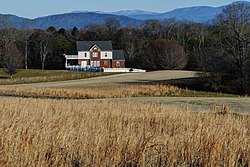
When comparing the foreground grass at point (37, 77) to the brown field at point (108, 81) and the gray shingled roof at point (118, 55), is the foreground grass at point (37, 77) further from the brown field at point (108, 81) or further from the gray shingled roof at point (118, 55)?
the gray shingled roof at point (118, 55)

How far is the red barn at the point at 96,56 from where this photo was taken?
358 ft

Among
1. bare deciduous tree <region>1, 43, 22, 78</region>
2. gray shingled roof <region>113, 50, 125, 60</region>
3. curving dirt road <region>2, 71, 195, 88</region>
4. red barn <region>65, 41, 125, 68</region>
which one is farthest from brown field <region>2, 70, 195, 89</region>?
red barn <region>65, 41, 125, 68</region>

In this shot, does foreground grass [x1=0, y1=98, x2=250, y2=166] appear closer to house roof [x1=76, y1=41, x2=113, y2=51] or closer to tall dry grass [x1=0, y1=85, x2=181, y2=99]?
tall dry grass [x1=0, y1=85, x2=181, y2=99]

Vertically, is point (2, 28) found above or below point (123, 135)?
above

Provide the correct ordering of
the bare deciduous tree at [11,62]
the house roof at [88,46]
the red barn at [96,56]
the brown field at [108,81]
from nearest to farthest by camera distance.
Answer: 1. the brown field at [108,81]
2. the bare deciduous tree at [11,62]
3. the red barn at [96,56]
4. the house roof at [88,46]

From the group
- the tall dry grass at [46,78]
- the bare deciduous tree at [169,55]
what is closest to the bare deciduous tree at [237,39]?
the tall dry grass at [46,78]

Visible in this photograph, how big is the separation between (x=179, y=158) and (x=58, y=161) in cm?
185

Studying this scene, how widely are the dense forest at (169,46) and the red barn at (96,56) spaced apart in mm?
2266

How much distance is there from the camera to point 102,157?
6.88 m

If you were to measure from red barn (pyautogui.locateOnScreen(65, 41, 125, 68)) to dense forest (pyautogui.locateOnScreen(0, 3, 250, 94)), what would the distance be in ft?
7.43

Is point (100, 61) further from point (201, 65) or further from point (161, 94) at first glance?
point (161, 94)

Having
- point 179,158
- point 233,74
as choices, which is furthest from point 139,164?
point 233,74

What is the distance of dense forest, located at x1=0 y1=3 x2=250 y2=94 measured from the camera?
52250 millimetres

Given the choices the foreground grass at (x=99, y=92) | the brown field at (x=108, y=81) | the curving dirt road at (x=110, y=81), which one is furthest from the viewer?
the curving dirt road at (x=110, y=81)
